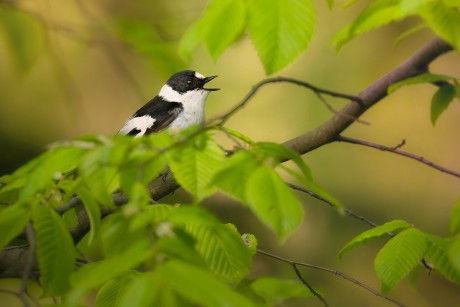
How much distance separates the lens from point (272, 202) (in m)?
1.32

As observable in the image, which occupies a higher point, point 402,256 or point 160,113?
point 160,113

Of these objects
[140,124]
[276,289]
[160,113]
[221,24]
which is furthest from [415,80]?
[160,113]

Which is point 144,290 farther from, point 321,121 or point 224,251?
point 321,121

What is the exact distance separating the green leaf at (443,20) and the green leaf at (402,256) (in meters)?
0.56

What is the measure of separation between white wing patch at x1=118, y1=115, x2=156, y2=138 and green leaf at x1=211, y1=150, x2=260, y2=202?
2.68 meters

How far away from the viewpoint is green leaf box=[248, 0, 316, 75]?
4.76ft

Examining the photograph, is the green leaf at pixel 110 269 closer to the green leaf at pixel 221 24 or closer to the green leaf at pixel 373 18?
the green leaf at pixel 221 24

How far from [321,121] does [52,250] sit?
3196 millimetres

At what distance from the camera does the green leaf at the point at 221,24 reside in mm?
1448

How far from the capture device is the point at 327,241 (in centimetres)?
467

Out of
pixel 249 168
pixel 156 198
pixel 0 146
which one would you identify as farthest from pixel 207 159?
pixel 0 146

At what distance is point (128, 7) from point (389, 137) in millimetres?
1805

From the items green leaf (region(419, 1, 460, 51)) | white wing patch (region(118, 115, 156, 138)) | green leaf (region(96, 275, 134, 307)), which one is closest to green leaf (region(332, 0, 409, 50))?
green leaf (region(419, 1, 460, 51))

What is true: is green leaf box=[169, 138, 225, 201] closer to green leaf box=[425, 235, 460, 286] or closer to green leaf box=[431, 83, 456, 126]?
green leaf box=[425, 235, 460, 286]
